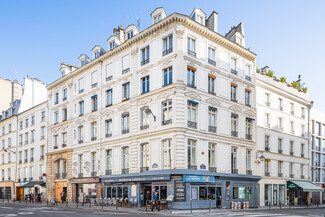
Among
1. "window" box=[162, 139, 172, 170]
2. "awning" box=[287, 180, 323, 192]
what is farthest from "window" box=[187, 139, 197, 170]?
"awning" box=[287, 180, 323, 192]

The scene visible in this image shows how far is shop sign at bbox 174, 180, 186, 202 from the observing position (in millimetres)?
26250

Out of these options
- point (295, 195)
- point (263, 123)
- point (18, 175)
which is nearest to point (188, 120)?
point (263, 123)

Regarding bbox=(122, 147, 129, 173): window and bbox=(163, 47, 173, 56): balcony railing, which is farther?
bbox=(122, 147, 129, 173): window

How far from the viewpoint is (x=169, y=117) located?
28078mm

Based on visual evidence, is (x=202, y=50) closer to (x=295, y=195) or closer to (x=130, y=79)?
(x=130, y=79)

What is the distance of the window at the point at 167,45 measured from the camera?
94.2 feet

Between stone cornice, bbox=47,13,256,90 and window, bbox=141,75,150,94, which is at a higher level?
stone cornice, bbox=47,13,256,90

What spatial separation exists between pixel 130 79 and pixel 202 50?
23.9 ft

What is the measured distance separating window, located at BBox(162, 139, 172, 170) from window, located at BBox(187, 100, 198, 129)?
2.25 metres

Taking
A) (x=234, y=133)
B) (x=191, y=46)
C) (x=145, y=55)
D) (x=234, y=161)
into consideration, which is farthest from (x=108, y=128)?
(x=234, y=161)

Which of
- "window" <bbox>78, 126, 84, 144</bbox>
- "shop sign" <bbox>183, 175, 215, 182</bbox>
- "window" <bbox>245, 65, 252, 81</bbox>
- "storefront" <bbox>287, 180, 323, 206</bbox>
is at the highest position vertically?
"window" <bbox>245, 65, 252, 81</bbox>

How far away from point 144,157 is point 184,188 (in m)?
5.39

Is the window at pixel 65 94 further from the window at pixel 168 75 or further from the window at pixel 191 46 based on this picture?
the window at pixel 191 46

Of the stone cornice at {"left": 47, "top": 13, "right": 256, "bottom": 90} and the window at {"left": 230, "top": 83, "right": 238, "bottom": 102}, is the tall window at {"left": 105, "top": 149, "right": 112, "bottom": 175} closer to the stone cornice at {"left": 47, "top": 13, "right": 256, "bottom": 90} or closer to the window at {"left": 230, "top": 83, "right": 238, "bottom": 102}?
the stone cornice at {"left": 47, "top": 13, "right": 256, "bottom": 90}
